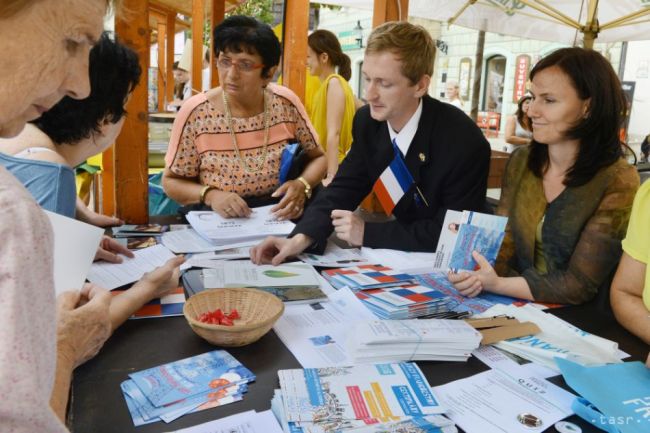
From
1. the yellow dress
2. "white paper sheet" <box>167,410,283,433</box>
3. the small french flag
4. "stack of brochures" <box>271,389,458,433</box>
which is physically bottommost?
"white paper sheet" <box>167,410,283,433</box>

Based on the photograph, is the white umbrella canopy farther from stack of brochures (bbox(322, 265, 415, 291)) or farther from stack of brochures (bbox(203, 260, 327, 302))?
stack of brochures (bbox(203, 260, 327, 302))

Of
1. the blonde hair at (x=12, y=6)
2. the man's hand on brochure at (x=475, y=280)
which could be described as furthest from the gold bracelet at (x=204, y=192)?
the blonde hair at (x=12, y=6)

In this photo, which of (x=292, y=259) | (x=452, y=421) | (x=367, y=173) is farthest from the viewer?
(x=367, y=173)

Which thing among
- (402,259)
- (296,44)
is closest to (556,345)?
(402,259)

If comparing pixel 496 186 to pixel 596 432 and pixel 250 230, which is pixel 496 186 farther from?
pixel 596 432

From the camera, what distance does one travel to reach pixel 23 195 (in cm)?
60

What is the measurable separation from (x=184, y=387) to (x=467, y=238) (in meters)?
1.01

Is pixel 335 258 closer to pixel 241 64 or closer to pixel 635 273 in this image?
pixel 635 273

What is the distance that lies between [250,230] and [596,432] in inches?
55.6

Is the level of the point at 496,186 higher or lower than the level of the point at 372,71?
lower

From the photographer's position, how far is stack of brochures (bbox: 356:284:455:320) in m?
1.42

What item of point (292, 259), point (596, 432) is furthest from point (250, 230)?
point (596, 432)

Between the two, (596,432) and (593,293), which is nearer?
(596,432)

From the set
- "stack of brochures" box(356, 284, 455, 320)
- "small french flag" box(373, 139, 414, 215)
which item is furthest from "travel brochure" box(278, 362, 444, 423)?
"small french flag" box(373, 139, 414, 215)
